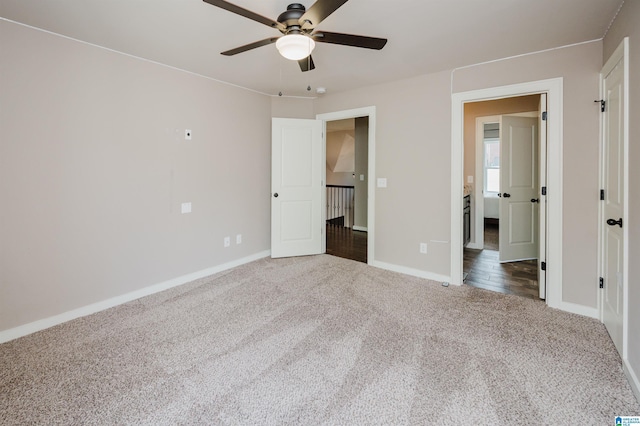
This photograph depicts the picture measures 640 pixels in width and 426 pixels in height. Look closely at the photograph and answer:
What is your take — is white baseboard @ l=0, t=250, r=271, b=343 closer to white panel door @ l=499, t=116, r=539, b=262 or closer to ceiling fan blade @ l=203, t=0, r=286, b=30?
ceiling fan blade @ l=203, t=0, r=286, b=30

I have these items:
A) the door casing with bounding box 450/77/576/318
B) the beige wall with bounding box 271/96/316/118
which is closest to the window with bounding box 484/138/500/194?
the door casing with bounding box 450/77/576/318

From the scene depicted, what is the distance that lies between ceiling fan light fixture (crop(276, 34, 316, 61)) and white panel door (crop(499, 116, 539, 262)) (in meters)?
3.42

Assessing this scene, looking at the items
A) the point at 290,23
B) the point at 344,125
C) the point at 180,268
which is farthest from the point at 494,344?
the point at 344,125

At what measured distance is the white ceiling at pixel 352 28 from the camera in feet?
6.83

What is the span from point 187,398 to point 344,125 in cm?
678

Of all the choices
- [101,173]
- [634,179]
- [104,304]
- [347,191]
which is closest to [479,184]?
[347,191]

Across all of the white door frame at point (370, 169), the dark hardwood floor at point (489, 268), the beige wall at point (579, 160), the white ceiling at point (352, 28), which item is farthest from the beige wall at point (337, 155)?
the beige wall at point (579, 160)

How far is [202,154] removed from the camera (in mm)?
3652

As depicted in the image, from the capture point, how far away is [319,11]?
1674mm

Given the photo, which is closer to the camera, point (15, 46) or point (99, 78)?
point (15, 46)

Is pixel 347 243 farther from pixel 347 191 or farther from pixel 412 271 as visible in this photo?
pixel 347 191

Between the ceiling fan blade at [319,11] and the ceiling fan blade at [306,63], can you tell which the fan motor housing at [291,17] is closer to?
the ceiling fan blade at [319,11]

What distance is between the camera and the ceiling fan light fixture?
6.28 feet

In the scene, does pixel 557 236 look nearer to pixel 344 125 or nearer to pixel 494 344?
pixel 494 344
